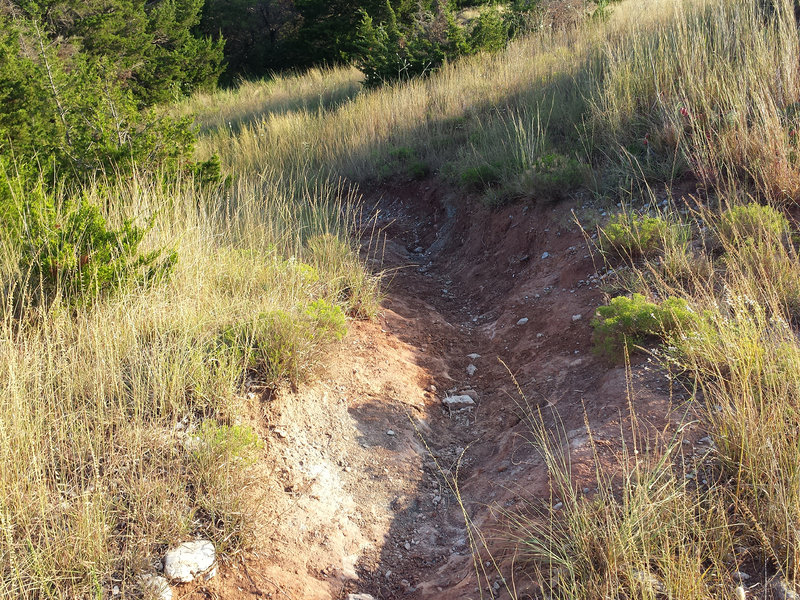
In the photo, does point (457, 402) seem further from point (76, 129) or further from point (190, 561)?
point (76, 129)

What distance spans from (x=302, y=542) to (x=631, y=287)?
9.12ft

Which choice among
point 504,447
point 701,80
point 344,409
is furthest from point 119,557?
point 701,80

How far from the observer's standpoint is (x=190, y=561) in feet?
8.23

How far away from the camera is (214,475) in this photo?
2.75 meters

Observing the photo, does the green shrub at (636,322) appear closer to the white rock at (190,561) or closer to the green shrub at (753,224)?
the green shrub at (753,224)

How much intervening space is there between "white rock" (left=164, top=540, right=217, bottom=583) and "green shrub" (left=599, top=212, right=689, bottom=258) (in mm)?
3390

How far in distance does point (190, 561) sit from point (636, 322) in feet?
8.60

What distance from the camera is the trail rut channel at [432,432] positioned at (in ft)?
9.25

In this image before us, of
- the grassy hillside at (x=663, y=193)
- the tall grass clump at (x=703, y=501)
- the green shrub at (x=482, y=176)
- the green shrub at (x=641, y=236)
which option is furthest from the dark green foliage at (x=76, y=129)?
the tall grass clump at (x=703, y=501)

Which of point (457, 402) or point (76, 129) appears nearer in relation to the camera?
point (457, 402)

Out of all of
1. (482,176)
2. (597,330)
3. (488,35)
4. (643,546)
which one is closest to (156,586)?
(643,546)

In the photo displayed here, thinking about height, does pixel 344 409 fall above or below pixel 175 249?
below

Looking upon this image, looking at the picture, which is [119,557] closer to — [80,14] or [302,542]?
[302,542]

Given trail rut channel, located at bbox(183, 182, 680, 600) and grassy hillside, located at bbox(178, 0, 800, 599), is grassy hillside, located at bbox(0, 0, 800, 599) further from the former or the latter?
trail rut channel, located at bbox(183, 182, 680, 600)
